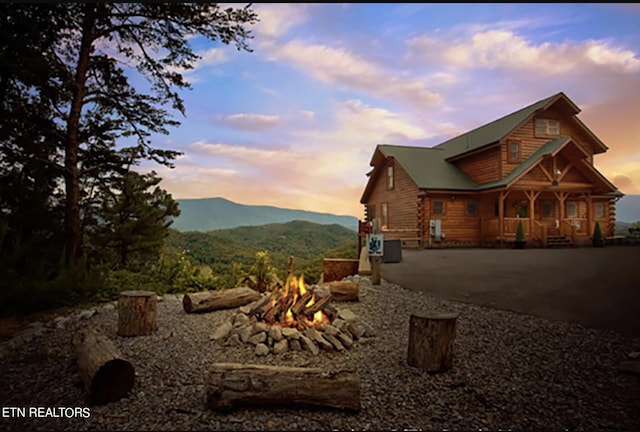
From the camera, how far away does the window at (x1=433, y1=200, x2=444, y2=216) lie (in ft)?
55.3

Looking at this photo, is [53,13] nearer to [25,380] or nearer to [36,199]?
[36,199]

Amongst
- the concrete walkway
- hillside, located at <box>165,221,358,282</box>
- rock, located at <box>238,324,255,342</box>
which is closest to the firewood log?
rock, located at <box>238,324,255,342</box>

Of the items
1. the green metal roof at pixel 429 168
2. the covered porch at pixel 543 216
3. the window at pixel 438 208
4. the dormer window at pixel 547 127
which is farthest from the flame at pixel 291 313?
the dormer window at pixel 547 127

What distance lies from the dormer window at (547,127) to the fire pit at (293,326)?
16.8 m

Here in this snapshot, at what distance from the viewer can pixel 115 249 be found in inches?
407

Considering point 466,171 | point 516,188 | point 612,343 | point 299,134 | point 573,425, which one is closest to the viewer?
point 573,425

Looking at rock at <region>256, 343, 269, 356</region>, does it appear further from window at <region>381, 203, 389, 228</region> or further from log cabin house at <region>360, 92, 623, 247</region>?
window at <region>381, 203, 389, 228</region>

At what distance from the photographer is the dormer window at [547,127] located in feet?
57.3

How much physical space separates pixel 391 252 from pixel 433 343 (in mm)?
7343

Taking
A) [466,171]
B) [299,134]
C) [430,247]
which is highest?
[466,171]

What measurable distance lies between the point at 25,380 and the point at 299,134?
18.9ft

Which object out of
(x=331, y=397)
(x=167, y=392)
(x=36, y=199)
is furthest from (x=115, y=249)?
(x=331, y=397)

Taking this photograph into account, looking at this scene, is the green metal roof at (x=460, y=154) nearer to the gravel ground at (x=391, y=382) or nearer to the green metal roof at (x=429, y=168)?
the green metal roof at (x=429, y=168)

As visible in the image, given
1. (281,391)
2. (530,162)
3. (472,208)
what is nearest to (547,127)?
(530,162)
